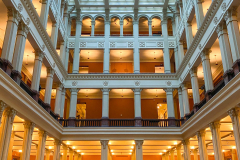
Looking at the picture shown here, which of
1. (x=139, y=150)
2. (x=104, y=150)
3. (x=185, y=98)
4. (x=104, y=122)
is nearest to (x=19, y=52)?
(x=104, y=122)

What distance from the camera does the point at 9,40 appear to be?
39.1ft

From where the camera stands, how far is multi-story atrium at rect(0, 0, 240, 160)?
41.0ft

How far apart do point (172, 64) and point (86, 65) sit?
9177 millimetres

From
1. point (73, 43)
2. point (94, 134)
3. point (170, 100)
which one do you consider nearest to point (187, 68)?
point (170, 100)

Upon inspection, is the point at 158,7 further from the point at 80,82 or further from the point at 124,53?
the point at 80,82

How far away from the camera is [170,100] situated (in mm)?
22078

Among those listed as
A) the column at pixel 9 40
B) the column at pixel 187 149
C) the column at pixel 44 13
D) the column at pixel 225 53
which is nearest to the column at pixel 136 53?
the column at pixel 187 149

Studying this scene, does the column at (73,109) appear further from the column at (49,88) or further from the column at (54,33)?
the column at (54,33)

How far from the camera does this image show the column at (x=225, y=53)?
1232 centimetres

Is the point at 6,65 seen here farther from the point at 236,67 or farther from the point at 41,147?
the point at 236,67

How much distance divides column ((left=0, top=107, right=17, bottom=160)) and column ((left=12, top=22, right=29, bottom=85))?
60.9 inches

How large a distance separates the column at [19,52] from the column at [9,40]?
0.63m

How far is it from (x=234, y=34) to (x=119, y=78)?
12300 mm

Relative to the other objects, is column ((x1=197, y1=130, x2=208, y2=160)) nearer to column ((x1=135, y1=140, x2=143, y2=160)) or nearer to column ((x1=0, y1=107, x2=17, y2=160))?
column ((x1=135, y1=140, x2=143, y2=160))
